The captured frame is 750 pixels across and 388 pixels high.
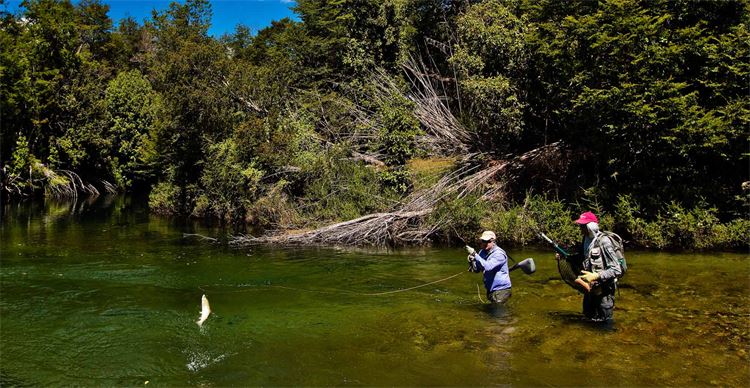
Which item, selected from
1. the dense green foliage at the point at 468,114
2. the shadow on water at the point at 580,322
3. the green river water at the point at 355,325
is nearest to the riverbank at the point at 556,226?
the dense green foliage at the point at 468,114

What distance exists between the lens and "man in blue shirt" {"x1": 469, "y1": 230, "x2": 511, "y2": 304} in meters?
9.84

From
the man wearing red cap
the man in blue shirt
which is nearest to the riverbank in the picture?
the man in blue shirt

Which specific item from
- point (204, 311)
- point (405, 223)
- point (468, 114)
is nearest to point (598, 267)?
point (204, 311)

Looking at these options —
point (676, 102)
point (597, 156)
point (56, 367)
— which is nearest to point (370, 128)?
point (597, 156)

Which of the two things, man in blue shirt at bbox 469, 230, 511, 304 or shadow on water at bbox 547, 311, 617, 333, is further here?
man in blue shirt at bbox 469, 230, 511, 304

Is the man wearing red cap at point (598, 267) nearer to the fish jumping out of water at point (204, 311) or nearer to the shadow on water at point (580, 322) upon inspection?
the shadow on water at point (580, 322)

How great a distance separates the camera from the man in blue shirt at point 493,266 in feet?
32.3

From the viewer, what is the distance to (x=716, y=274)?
43.5ft

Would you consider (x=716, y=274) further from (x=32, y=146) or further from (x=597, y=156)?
(x=32, y=146)

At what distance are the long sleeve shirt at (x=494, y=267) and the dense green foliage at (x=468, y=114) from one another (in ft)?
25.9

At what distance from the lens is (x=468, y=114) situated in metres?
23.4

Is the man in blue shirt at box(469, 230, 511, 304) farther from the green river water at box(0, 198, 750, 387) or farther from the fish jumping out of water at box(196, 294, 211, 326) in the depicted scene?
the fish jumping out of water at box(196, 294, 211, 326)

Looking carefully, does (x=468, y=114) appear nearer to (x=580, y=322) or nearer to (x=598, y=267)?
(x=580, y=322)

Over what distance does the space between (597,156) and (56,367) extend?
16.1 meters
